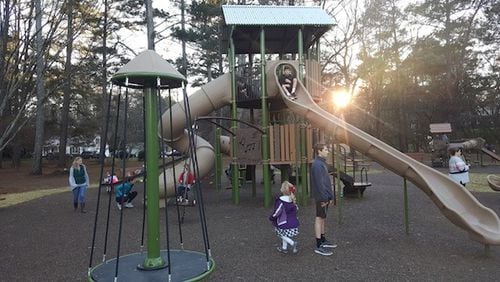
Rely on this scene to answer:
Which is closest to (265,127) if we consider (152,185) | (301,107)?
(301,107)

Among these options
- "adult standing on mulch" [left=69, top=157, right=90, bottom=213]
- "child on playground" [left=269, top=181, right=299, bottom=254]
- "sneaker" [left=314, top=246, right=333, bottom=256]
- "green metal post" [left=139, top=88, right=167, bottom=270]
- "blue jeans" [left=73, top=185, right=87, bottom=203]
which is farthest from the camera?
"blue jeans" [left=73, top=185, right=87, bottom=203]

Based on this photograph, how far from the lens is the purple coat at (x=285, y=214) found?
21.4 feet

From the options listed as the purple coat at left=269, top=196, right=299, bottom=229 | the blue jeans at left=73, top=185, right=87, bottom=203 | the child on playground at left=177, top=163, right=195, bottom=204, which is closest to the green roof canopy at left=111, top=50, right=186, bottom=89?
the purple coat at left=269, top=196, right=299, bottom=229

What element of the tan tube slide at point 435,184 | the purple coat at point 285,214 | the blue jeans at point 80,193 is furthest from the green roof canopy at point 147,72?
the blue jeans at point 80,193

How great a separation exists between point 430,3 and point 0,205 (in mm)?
35950

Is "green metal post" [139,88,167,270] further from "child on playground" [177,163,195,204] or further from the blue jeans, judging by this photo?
the blue jeans

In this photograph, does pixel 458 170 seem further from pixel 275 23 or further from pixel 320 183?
pixel 275 23

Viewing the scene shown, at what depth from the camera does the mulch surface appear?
5547mm

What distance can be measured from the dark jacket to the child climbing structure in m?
1.68

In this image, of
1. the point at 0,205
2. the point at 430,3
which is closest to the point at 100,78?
the point at 0,205

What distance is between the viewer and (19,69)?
35.0 ft

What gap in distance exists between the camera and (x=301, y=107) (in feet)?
32.4

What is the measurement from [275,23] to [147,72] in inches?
308

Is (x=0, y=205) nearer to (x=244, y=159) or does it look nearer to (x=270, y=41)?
(x=244, y=159)
